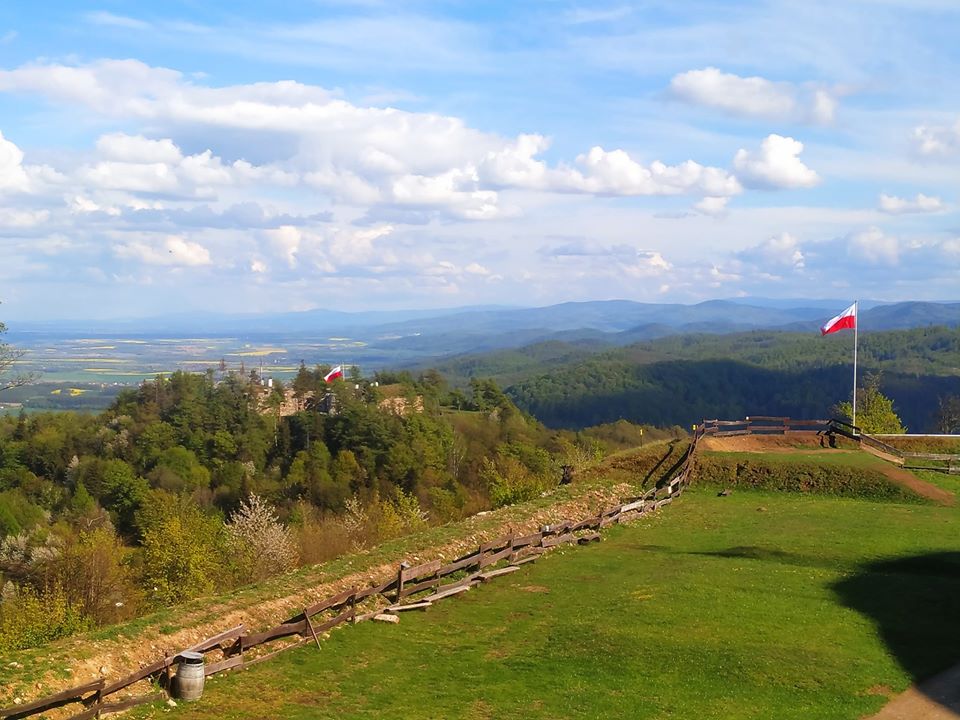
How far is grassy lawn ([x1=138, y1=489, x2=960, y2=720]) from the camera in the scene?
17094mm

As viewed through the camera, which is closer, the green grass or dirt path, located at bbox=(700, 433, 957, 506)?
the green grass

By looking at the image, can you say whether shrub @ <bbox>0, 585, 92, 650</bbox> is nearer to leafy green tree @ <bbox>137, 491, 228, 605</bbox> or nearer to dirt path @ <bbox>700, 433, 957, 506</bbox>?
leafy green tree @ <bbox>137, 491, 228, 605</bbox>

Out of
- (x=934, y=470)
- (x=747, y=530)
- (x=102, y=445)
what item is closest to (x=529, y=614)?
(x=747, y=530)

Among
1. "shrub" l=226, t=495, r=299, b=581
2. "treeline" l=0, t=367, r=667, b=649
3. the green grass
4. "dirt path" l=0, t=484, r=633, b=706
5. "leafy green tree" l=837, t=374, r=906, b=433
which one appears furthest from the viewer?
"leafy green tree" l=837, t=374, r=906, b=433

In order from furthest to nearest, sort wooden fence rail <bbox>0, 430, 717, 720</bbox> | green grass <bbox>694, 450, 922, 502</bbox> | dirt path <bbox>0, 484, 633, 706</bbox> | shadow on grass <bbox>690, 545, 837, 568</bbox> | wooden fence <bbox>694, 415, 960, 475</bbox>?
1. wooden fence <bbox>694, 415, 960, 475</bbox>
2. green grass <bbox>694, 450, 922, 502</bbox>
3. shadow on grass <bbox>690, 545, 837, 568</bbox>
4. dirt path <bbox>0, 484, 633, 706</bbox>
5. wooden fence rail <bbox>0, 430, 717, 720</bbox>

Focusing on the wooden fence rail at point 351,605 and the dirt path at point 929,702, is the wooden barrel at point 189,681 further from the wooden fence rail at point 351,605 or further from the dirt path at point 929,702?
the dirt path at point 929,702

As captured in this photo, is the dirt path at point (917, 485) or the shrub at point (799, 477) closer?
the dirt path at point (917, 485)

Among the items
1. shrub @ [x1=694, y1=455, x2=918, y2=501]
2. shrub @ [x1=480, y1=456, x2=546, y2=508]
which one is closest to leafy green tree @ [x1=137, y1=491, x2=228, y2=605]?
shrub @ [x1=480, y1=456, x2=546, y2=508]

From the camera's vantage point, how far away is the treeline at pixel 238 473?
54.6m

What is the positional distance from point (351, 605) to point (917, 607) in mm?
14994

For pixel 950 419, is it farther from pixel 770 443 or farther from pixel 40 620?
pixel 40 620

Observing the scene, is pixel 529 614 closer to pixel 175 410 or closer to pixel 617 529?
pixel 617 529

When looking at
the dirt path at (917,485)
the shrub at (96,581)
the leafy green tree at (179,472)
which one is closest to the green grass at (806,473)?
the dirt path at (917,485)

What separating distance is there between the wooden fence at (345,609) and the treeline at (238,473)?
1831cm
